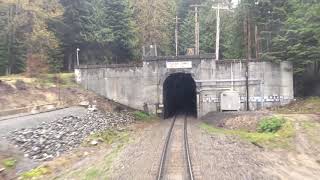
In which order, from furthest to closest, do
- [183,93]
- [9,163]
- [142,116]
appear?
[183,93] → [142,116] → [9,163]

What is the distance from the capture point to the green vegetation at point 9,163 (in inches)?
753

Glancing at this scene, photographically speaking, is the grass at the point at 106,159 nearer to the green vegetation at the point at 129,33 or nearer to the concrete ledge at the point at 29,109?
the concrete ledge at the point at 29,109

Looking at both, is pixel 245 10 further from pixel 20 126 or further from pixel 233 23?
pixel 20 126

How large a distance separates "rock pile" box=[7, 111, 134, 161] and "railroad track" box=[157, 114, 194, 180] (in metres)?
5.28

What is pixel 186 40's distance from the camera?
2825 inches

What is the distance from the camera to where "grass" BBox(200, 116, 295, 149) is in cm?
2295

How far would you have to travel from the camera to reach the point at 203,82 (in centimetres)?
3953

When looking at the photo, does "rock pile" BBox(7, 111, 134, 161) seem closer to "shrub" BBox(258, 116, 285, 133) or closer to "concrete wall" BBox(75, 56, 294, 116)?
"concrete wall" BBox(75, 56, 294, 116)

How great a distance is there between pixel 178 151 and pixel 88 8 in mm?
39316

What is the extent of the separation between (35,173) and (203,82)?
23556 mm

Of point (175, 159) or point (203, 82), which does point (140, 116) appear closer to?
point (203, 82)

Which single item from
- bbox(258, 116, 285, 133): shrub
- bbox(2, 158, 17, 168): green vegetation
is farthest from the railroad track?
bbox(2, 158, 17, 168): green vegetation

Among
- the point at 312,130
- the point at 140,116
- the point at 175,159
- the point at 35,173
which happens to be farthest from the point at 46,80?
the point at 312,130

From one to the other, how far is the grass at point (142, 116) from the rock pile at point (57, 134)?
136 inches
